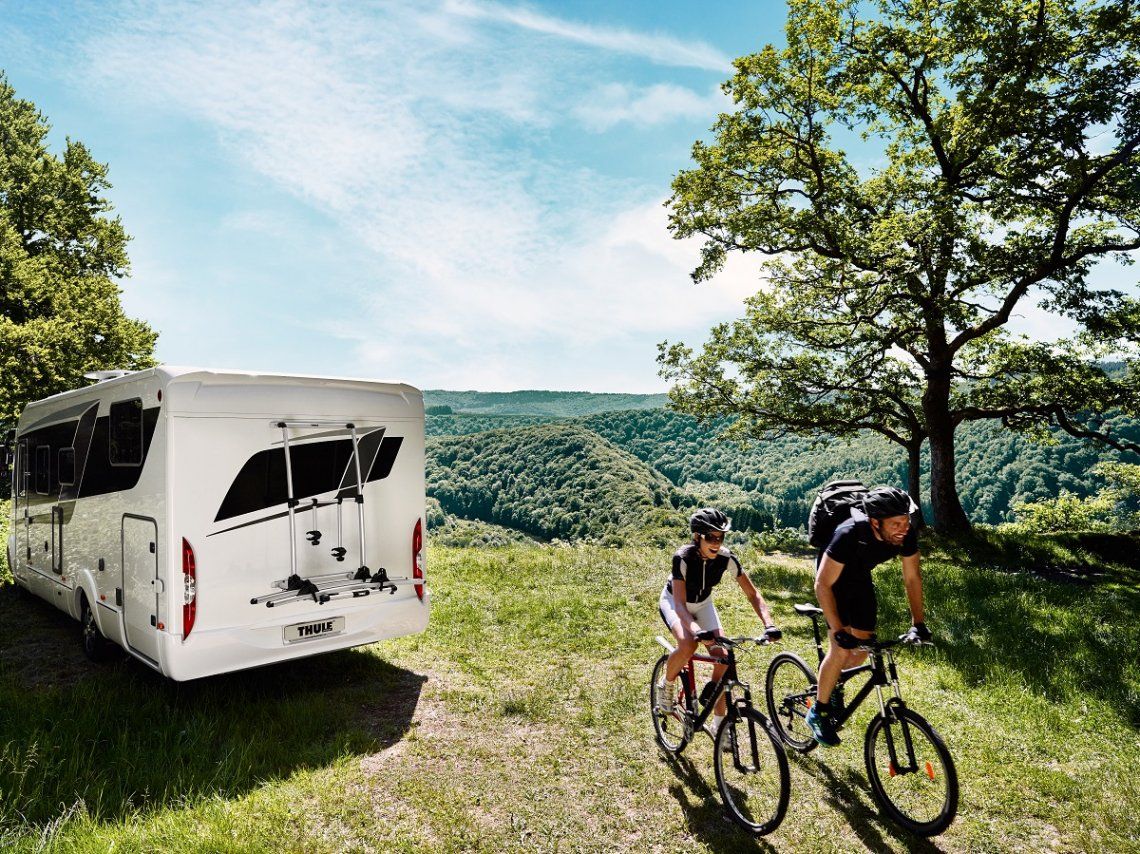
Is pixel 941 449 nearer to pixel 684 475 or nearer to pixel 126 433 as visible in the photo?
pixel 126 433

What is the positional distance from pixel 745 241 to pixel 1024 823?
15.7m

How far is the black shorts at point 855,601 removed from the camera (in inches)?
178

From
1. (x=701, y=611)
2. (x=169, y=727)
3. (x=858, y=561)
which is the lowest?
(x=169, y=727)

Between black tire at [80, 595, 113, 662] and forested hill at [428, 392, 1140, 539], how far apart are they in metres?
24.2

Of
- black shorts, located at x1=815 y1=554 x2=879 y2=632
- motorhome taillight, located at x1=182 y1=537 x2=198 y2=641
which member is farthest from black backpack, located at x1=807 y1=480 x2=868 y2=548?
motorhome taillight, located at x1=182 y1=537 x2=198 y2=641

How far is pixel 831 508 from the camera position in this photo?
5.42 m

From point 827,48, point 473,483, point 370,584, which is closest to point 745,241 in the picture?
point 827,48

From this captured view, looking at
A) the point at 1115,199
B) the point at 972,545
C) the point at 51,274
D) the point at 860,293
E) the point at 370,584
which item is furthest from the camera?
the point at 51,274

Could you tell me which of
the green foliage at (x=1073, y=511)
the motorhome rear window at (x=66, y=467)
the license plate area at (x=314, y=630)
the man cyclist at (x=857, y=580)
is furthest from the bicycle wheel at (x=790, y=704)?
the green foliage at (x=1073, y=511)

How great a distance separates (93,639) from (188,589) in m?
2.97

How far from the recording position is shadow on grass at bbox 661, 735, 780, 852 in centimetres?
418

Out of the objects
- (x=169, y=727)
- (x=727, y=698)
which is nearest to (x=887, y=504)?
(x=727, y=698)

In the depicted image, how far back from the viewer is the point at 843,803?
4.64 meters

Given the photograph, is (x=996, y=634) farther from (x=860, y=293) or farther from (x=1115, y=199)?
(x=1115, y=199)
